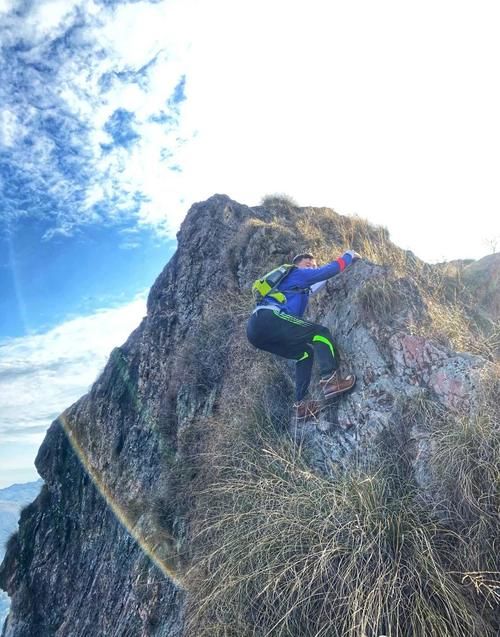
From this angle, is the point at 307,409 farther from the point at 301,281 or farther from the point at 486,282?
the point at 486,282

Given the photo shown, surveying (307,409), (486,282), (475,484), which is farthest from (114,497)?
(486,282)

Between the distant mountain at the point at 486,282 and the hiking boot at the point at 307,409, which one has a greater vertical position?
the hiking boot at the point at 307,409

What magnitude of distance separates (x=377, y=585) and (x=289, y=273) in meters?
4.36

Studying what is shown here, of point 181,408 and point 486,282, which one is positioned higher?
point 181,408

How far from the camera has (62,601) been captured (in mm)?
12750

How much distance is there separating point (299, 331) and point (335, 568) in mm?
3271

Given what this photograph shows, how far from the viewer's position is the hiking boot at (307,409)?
247 inches

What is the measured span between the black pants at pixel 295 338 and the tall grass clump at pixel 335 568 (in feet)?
6.25

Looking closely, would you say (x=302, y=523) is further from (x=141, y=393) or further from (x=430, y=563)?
(x=141, y=393)

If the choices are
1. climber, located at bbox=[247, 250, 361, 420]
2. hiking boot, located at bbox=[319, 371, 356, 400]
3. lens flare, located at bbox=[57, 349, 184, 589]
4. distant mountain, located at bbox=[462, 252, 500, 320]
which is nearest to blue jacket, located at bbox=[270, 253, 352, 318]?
climber, located at bbox=[247, 250, 361, 420]

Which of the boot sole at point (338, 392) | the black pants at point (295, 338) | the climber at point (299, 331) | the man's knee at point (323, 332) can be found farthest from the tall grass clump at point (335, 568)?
the man's knee at point (323, 332)

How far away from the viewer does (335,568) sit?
3871 millimetres

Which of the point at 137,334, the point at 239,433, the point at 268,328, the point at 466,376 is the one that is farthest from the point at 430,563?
the point at 137,334

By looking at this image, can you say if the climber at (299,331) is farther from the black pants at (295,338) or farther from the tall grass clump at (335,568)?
the tall grass clump at (335,568)
